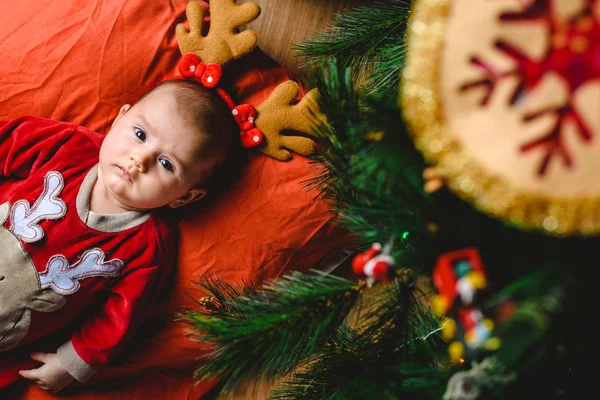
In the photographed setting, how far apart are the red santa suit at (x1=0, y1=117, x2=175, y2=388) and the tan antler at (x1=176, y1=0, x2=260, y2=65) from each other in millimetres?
260

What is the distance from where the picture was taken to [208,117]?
0.89m

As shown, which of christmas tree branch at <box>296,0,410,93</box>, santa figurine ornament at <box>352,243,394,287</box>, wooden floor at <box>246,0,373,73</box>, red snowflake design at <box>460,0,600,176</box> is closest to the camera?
red snowflake design at <box>460,0,600,176</box>

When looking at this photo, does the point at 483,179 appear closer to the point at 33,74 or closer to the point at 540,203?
the point at 540,203

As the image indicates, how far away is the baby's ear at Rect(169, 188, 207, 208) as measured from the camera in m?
0.95

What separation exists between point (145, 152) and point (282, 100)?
270 millimetres

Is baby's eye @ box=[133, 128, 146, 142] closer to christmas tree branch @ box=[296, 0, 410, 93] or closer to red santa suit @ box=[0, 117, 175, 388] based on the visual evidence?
red santa suit @ box=[0, 117, 175, 388]

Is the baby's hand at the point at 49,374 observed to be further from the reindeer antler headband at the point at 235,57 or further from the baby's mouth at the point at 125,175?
the reindeer antler headband at the point at 235,57

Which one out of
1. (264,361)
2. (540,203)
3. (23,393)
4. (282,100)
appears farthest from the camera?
(23,393)

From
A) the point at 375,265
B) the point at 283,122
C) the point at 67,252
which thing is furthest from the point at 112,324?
the point at 375,265

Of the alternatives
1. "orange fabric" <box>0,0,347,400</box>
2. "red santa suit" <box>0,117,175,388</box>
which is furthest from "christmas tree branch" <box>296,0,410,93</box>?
"red santa suit" <box>0,117,175,388</box>

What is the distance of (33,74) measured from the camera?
1002mm

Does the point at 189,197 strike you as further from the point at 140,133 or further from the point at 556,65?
the point at 556,65

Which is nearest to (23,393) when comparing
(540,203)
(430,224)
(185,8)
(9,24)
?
(9,24)

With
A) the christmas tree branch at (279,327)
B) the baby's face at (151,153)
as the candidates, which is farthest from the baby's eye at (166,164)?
the christmas tree branch at (279,327)
